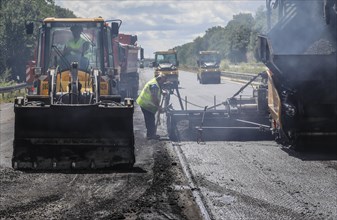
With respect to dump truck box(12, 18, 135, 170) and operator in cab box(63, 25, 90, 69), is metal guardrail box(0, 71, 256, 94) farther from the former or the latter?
dump truck box(12, 18, 135, 170)

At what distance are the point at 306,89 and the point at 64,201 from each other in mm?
5374

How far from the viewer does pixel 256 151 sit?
994cm

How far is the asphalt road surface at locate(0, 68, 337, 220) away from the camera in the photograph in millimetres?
5953

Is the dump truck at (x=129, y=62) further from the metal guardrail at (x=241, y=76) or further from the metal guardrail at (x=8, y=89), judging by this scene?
the metal guardrail at (x=241, y=76)

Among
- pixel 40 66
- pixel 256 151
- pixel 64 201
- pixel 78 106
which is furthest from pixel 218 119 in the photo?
pixel 64 201

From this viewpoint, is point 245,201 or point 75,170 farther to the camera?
point 75,170

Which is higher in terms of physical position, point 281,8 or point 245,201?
point 281,8

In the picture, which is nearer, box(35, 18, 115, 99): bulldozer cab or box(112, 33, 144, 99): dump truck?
box(35, 18, 115, 99): bulldozer cab

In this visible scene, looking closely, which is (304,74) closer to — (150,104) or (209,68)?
(150,104)

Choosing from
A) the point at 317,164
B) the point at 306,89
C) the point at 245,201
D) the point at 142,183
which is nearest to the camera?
the point at 245,201

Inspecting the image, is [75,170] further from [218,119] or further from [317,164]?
[218,119]

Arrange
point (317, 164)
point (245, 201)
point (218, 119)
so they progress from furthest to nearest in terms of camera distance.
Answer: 1. point (218, 119)
2. point (317, 164)
3. point (245, 201)

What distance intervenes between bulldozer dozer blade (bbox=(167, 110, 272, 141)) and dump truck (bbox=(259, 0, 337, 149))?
71 cm

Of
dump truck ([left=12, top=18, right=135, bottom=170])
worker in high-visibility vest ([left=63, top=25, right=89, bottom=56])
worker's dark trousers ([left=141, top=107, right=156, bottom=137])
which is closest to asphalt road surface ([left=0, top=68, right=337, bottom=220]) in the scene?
dump truck ([left=12, top=18, right=135, bottom=170])
